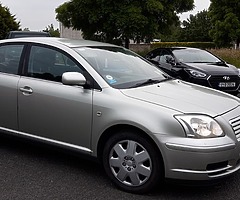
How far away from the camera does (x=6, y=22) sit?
30.3 m

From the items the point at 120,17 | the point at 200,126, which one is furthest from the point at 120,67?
the point at 120,17

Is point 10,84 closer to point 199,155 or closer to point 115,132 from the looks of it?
point 115,132

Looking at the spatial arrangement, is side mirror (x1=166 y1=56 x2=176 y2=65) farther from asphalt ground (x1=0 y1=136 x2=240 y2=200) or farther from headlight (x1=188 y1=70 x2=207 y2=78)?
asphalt ground (x1=0 y1=136 x2=240 y2=200)

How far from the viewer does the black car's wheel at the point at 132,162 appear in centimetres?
350

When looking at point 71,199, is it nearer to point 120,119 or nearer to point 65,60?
point 120,119

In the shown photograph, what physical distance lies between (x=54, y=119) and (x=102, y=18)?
40.8 ft

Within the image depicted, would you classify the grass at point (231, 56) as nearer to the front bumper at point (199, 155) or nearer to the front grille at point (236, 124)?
the front grille at point (236, 124)

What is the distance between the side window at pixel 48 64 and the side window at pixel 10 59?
0.21 m

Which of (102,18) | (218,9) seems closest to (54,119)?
(102,18)

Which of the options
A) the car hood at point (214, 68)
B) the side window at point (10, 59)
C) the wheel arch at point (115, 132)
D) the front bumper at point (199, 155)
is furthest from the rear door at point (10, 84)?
the car hood at point (214, 68)

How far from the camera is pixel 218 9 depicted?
28078 mm

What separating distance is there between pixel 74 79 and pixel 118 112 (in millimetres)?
592

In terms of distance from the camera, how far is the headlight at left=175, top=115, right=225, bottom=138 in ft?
11.0

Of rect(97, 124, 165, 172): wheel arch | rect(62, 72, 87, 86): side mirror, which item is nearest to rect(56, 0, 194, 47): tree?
rect(62, 72, 87, 86): side mirror
